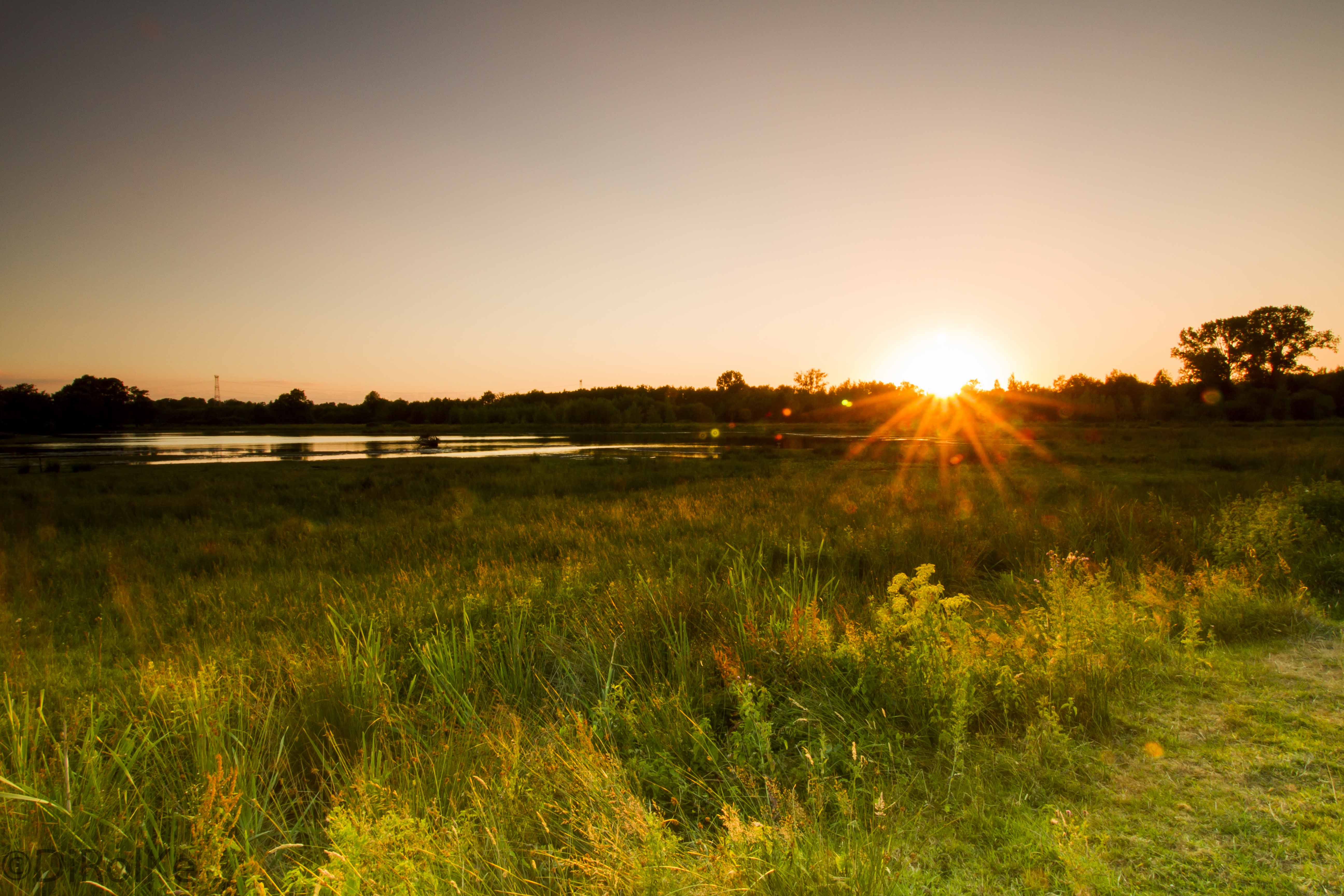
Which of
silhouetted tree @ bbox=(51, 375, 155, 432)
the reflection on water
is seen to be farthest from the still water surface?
silhouetted tree @ bbox=(51, 375, 155, 432)

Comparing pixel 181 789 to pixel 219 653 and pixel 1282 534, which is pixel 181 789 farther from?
pixel 1282 534

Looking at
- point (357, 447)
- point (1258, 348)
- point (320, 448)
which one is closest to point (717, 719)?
point (357, 447)

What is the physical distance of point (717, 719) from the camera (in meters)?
4.82

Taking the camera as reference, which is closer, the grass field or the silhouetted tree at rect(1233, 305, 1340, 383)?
the grass field

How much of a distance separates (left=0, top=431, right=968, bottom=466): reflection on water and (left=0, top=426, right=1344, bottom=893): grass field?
121 feet

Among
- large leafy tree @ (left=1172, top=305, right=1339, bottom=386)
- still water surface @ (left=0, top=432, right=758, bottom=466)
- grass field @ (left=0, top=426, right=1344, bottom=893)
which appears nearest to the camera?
grass field @ (left=0, top=426, right=1344, bottom=893)

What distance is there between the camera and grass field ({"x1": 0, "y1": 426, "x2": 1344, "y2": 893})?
2.87m

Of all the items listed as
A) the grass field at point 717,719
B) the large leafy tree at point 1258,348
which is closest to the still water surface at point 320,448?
the grass field at point 717,719

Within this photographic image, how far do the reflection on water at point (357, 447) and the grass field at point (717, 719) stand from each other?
36826mm

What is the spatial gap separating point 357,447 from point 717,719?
244 feet

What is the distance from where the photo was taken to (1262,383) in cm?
9025

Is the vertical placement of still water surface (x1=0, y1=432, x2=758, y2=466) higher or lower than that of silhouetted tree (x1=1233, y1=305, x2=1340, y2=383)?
lower

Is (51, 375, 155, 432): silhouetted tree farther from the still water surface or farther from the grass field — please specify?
the grass field

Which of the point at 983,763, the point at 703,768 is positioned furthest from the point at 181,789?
the point at 983,763
